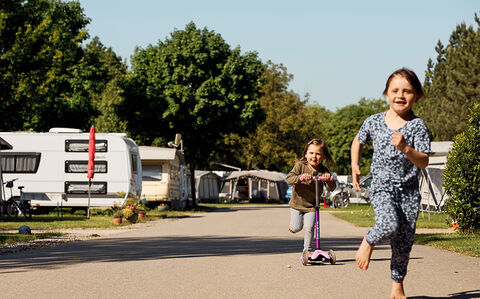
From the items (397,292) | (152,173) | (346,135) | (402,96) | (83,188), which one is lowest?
(397,292)

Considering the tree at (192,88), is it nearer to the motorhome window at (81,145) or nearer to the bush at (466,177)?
the motorhome window at (81,145)

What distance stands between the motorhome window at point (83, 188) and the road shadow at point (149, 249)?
12856mm

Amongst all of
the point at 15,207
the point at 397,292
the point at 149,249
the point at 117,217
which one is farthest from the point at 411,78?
the point at 15,207

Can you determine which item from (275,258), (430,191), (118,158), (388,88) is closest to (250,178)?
(118,158)

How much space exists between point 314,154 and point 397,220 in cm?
377

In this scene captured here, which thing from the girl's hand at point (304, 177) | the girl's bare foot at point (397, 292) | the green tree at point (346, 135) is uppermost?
the green tree at point (346, 135)

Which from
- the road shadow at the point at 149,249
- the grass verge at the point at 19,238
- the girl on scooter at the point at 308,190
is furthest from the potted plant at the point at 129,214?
the girl on scooter at the point at 308,190

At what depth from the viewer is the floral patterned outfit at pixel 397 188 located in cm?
578

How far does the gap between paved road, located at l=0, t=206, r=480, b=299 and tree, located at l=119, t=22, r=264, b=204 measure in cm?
2776

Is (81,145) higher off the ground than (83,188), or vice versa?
(81,145)

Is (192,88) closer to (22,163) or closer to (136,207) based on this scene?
(22,163)

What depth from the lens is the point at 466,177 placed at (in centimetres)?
1422

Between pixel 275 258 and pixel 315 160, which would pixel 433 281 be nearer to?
pixel 315 160

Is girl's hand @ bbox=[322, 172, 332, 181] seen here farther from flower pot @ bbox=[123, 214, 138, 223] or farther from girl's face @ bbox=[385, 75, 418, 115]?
flower pot @ bbox=[123, 214, 138, 223]
